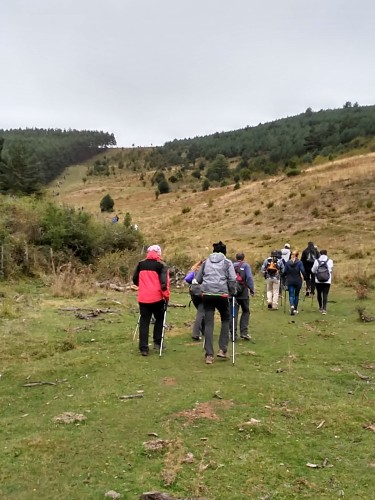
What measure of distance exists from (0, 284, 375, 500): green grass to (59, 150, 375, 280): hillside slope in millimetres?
16152

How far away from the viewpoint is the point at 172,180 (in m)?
83.1

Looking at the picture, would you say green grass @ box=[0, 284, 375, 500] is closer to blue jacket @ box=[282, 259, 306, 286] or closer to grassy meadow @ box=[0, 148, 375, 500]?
grassy meadow @ box=[0, 148, 375, 500]

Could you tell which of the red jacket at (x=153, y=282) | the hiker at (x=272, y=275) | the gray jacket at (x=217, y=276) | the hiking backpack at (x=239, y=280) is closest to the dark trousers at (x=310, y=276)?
the hiker at (x=272, y=275)

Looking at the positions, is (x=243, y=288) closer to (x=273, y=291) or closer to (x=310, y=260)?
(x=273, y=291)

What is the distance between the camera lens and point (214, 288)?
9391 millimetres

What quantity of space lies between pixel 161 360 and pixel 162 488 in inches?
191

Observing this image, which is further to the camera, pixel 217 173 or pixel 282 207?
pixel 217 173

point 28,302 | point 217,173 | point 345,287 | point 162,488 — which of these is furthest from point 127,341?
point 217,173

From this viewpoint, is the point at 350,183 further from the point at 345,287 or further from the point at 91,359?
the point at 91,359

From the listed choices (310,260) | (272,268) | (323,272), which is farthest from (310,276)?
(272,268)

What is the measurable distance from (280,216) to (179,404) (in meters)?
35.9

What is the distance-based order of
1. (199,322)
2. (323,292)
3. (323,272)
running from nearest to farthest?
(199,322)
(323,272)
(323,292)

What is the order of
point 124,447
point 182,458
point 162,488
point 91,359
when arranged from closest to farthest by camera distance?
point 162,488
point 182,458
point 124,447
point 91,359

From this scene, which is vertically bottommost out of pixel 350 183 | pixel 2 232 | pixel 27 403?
pixel 27 403
